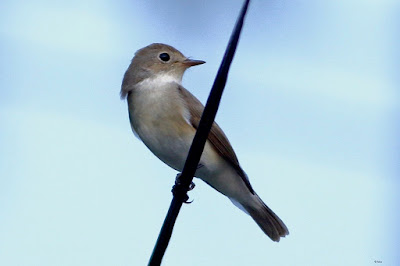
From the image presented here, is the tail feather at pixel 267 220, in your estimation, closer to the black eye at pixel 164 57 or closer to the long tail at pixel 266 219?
the long tail at pixel 266 219

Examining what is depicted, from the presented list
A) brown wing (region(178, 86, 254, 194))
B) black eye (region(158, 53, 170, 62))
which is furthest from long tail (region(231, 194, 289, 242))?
black eye (region(158, 53, 170, 62))

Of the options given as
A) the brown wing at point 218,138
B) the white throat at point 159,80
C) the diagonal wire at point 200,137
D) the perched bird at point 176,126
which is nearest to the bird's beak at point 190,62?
the perched bird at point 176,126

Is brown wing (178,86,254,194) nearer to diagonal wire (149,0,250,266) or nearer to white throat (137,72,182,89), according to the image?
white throat (137,72,182,89)

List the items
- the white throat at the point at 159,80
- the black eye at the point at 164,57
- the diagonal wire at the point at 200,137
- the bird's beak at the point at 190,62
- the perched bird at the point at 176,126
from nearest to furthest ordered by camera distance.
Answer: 1. the diagonal wire at the point at 200,137
2. the perched bird at the point at 176,126
3. the white throat at the point at 159,80
4. the bird's beak at the point at 190,62
5. the black eye at the point at 164,57

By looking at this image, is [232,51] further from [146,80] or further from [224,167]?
[146,80]

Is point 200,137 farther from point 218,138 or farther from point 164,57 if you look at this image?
point 164,57

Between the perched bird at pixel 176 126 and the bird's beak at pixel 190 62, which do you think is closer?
Result: the perched bird at pixel 176 126

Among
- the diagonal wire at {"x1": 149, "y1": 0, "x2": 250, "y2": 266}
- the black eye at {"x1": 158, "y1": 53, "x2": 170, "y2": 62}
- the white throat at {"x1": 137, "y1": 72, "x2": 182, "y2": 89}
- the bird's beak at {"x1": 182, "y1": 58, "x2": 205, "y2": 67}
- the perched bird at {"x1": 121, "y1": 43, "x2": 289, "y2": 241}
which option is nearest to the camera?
the diagonal wire at {"x1": 149, "y1": 0, "x2": 250, "y2": 266}
